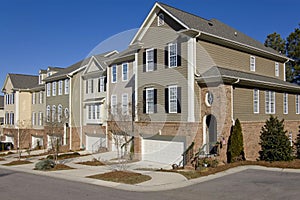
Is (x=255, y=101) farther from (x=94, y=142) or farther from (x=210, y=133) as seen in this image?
(x=94, y=142)

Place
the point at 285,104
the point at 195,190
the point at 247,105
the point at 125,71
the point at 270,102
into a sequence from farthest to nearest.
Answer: the point at 125,71 → the point at 285,104 → the point at 270,102 → the point at 247,105 → the point at 195,190

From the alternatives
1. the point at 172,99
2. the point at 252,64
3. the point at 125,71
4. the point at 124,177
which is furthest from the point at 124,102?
the point at 124,177

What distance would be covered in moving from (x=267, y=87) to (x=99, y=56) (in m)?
17.8

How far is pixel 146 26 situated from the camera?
76.0 ft

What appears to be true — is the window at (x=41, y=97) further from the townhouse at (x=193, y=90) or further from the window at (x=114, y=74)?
the townhouse at (x=193, y=90)

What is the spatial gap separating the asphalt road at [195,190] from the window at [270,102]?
7.87 meters

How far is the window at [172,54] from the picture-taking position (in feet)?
68.4

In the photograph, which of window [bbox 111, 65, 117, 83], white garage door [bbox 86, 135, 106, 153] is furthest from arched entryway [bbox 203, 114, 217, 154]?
white garage door [bbox 86, 135, 106, 153]

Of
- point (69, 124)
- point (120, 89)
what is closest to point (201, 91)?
point (120, 89)

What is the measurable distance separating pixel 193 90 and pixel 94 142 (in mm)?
15788

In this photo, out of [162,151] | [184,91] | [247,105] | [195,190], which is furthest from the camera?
[162,151]

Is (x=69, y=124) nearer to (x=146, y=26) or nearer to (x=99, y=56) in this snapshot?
A: (x=99, y=56)

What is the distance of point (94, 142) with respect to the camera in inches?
1246

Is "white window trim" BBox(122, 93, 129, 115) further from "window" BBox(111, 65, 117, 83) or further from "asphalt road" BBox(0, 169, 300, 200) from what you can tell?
"asphalt road" BBox(0, 169, 300, 200)
